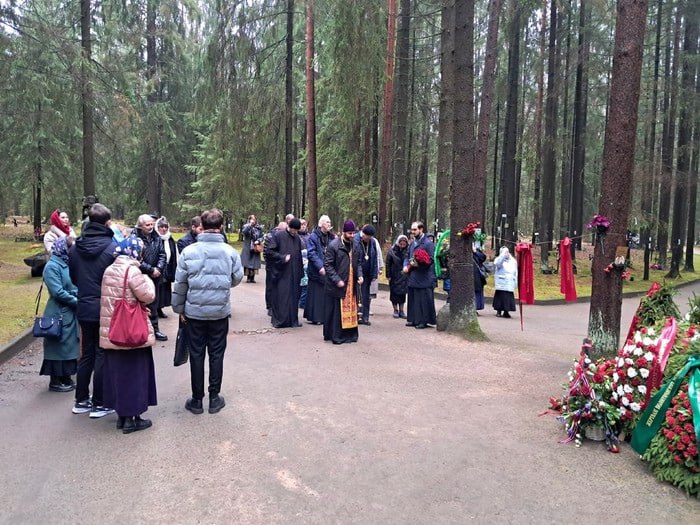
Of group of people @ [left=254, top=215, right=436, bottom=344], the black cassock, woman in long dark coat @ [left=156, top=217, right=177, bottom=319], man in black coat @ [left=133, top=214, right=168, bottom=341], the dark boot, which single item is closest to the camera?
the dark boot

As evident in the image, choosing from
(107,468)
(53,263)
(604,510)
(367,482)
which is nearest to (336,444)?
(367,482)

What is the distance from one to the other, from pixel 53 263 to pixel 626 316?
1319cm

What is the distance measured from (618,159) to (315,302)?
5.95 m

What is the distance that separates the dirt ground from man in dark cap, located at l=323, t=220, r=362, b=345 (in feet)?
4.67

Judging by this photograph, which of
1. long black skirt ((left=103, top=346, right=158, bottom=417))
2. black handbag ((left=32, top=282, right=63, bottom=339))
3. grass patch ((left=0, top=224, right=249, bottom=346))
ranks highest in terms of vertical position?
black handbag ((left=32, top=282, right=63, bottom=339))

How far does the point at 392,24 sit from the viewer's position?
1711 cm

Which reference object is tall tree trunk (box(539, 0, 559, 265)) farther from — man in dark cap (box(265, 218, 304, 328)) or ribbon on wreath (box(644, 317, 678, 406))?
ribbon on wreath (box(644, 317, 678, 406))

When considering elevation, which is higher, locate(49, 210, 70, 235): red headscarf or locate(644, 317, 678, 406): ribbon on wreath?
locate(49, 210, 70, 235): red headscarf

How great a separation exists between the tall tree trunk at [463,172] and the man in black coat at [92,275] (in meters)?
5.84

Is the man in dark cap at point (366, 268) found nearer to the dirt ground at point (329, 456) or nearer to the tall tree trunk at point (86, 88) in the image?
the dirt ground at point (329, 456)

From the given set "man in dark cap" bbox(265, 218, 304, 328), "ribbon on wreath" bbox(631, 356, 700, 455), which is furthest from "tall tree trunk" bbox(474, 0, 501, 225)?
"ribbon on wreath" bbox(631, 356, 700, 455)

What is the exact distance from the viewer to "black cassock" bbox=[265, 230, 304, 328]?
9.79 m

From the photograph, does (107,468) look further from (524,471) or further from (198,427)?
(524,471)

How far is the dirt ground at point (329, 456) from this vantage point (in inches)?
142
